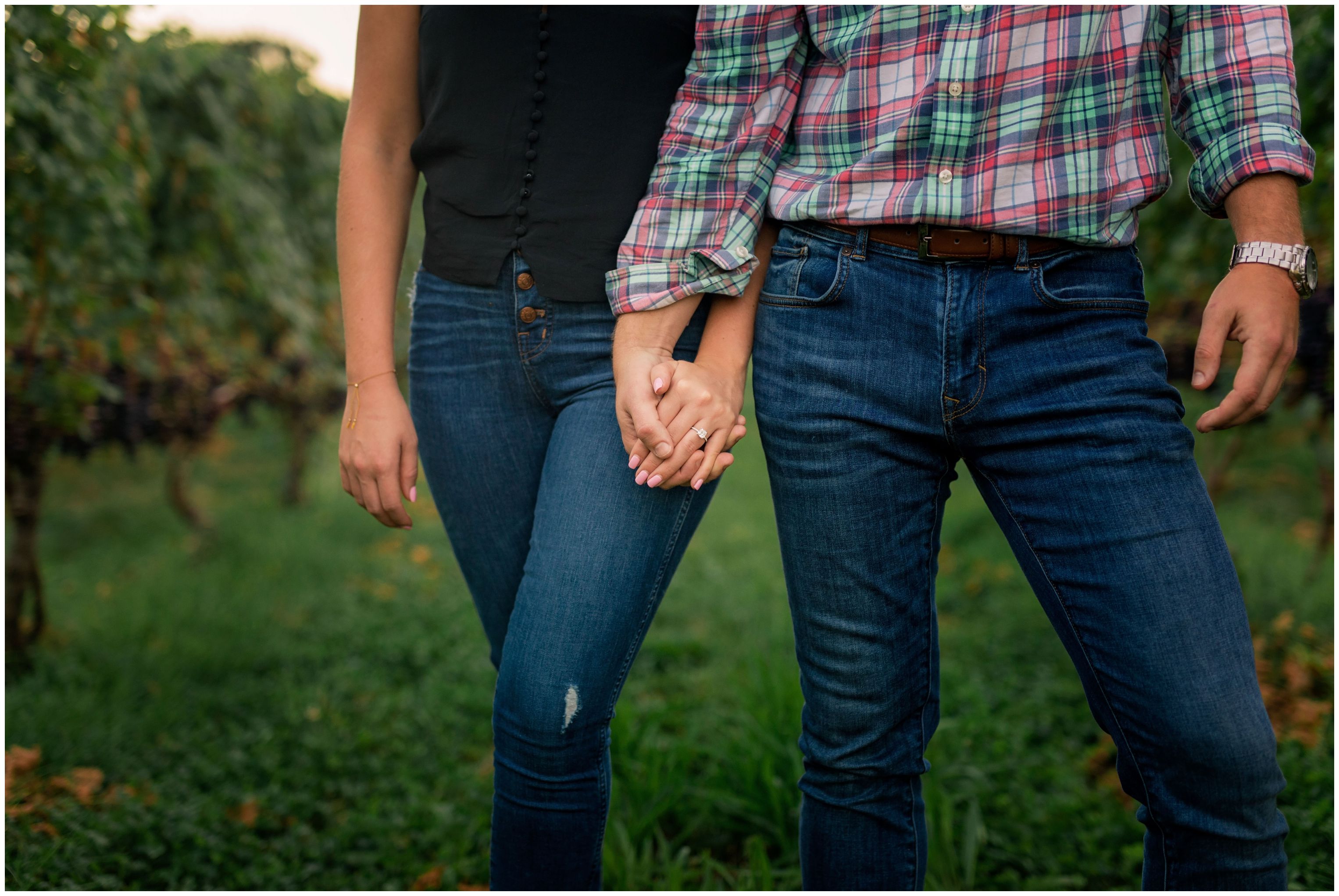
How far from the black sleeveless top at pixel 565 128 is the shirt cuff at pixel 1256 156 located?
2.29ft

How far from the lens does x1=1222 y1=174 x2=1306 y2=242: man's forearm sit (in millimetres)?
1030

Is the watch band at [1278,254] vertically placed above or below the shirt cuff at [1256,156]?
below

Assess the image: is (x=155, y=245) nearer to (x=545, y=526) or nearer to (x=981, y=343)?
(x=545, y=526)

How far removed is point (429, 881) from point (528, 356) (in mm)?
1406

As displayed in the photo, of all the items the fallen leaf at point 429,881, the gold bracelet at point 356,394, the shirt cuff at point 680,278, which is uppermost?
the shirt cuff at point 680,278

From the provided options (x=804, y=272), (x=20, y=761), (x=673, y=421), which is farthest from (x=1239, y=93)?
(x=20, y=761)

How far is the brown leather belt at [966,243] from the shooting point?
3.58 ft

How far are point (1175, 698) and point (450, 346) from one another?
1.04m

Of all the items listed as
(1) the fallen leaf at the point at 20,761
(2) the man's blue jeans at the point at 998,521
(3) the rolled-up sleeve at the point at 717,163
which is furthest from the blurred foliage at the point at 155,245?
(2) the man's blue jeans at the point at 998,521

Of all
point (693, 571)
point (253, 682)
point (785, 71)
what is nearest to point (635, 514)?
point (785, 71)

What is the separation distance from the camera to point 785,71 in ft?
4.02

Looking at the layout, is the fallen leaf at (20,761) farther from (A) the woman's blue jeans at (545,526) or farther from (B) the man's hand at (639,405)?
(B) the man's hand at (639,405)

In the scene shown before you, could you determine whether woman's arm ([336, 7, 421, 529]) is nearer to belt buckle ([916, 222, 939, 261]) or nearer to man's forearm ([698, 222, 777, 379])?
man's forearm ([698, 222, 777, 379])

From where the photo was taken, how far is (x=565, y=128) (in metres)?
1.28
